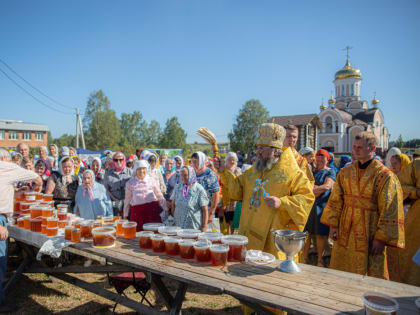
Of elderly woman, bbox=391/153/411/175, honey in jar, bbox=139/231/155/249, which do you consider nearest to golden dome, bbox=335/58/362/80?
elderly woman, bbox=391/153/411/175

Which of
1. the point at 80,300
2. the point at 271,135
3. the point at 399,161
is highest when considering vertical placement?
the point at 271,135

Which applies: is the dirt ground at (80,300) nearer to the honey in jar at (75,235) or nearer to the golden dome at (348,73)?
the honey in jar at (75,235)

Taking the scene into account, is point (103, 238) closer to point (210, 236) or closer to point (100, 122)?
point (210, 236)

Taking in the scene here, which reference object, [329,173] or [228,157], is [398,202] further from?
[228,157]

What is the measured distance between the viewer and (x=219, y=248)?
6.97ft

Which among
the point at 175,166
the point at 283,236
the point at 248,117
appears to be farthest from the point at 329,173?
the point at 248,117

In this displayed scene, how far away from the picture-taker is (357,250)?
9.34ft

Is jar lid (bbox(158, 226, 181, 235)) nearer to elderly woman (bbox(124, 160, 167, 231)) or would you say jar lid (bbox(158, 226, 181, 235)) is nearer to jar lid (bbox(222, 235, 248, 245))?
jar lid (bbox(222, 235, 248, 245))

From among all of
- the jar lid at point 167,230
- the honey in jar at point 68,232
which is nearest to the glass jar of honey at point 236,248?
the jar lid at point 167,230

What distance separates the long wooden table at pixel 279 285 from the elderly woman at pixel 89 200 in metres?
1.85

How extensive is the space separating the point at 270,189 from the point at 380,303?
1363 mm

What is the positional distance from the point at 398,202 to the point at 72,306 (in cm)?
399

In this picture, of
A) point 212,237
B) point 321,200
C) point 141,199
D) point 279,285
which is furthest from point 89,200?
point 321,200

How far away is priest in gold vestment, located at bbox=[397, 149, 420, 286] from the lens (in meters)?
3.45
